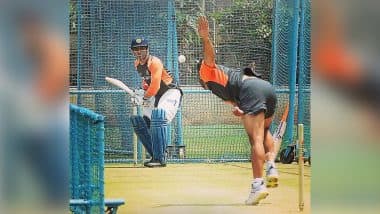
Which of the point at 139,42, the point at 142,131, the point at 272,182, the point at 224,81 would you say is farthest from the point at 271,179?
the point at 139,42

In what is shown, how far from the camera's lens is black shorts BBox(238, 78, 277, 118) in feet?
10.7

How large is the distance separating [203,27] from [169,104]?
1.39ft

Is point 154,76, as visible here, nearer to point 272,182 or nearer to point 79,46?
point 79,46

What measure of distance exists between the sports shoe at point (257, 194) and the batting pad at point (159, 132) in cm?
48

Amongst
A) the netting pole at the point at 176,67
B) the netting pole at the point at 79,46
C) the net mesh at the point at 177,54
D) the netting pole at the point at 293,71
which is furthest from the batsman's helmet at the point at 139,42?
the netting pole at the point at 293,71

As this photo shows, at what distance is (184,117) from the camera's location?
3.29 m

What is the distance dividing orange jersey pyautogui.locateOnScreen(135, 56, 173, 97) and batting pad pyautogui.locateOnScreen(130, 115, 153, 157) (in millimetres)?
136

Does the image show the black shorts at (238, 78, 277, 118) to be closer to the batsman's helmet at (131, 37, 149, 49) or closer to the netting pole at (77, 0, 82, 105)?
the batsman's helmet at (131, 37, 149, 49)

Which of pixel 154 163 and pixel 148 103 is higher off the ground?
pixel 148 103

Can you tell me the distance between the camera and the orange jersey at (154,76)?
3.27 meters

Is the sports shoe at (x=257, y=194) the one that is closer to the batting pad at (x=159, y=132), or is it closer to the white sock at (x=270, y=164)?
the white sock at (x=270, y=164)

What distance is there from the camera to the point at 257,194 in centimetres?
329
